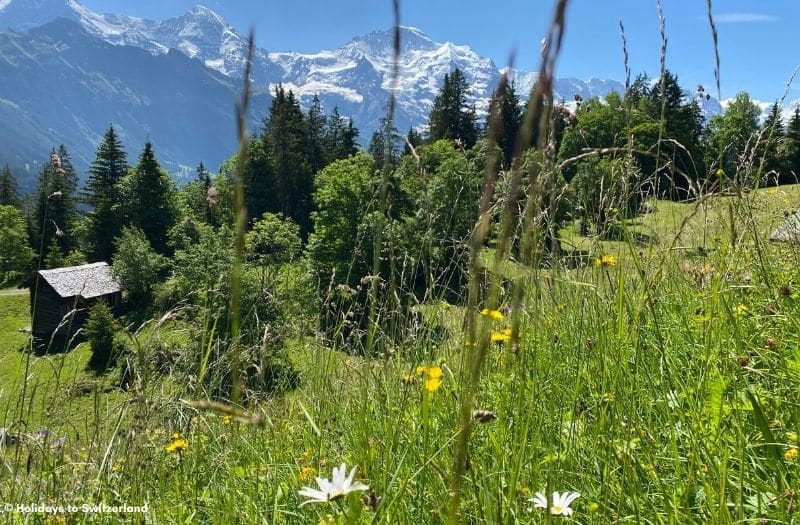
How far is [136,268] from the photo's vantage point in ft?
138

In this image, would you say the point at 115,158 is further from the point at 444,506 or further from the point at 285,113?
the point at 444,506

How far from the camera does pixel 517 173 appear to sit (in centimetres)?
56

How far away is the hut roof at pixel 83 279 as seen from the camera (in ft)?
129

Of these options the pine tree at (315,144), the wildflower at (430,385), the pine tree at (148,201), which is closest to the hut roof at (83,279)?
the pine tree at (148,201)

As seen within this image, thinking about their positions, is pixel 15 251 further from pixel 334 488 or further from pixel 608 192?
pixel 334 488

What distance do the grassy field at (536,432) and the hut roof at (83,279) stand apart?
139ft

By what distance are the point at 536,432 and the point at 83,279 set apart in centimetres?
4728

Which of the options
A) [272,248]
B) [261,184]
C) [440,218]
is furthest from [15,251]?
[440,218]

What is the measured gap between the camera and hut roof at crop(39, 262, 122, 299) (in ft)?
129

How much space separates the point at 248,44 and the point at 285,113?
58.0 metres

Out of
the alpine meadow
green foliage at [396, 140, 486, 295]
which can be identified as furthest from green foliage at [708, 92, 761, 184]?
green foliage at [396, 140, 486, 295]

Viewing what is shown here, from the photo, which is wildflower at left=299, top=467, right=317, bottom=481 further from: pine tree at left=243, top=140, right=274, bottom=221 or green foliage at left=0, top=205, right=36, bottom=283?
green foliage at left=0, top=205, right=36, bottom=283

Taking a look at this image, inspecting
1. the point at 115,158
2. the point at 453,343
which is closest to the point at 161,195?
the point at 115,158

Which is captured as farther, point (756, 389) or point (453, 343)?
point (453, 343)
